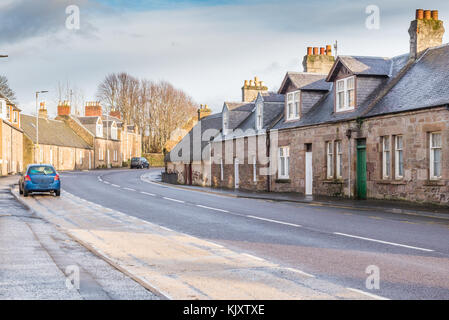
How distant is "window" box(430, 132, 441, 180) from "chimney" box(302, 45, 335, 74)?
16.3 metres

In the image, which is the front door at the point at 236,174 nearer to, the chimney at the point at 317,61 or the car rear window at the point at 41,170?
the chimney at the point at 317,61

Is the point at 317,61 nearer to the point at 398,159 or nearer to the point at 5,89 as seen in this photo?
the point at 398,159

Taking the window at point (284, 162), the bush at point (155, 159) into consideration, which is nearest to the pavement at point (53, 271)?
the window at point (284, 162)

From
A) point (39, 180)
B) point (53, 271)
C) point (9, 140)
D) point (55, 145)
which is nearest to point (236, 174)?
point (39, 180)

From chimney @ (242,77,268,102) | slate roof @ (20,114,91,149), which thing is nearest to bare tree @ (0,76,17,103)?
slate roof @ (20,114,91,149)

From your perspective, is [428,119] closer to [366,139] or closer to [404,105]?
[404,105]

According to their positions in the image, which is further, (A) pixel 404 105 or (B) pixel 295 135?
(B) pixel 295 135

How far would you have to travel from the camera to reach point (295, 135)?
31719 mm

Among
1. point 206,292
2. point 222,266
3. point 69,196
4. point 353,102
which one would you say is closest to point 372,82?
point 353,102

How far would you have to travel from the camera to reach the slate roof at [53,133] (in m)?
73.0

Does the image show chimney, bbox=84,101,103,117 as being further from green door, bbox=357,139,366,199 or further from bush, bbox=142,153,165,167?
green door, bbox=357,139,366,199

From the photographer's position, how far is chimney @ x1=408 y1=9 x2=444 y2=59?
2672 cm

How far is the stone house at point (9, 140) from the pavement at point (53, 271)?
45.3 meters

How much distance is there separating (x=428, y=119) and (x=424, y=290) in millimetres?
15412
